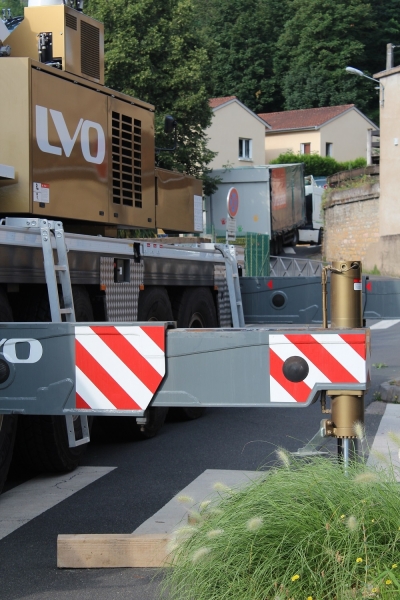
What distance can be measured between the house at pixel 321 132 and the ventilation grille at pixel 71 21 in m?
59.2

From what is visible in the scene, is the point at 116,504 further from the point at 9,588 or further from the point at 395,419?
the point at 395,419

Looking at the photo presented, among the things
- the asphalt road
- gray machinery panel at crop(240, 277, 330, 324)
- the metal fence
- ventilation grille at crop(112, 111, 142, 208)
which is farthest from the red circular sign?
the metal fence

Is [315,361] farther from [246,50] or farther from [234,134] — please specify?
[246,50]

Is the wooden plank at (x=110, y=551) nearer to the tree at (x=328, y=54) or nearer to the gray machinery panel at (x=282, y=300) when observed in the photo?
the gray machinery panel at (x=282, y=300)

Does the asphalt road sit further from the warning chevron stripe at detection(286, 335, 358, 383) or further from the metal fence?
the metal fence

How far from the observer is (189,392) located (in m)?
4.68

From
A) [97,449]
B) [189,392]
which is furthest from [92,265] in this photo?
[189,392]

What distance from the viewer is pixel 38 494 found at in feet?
20.8

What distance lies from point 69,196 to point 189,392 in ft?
10.2

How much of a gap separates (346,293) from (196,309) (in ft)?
17.0

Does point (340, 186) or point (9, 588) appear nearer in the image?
point (9, 588)

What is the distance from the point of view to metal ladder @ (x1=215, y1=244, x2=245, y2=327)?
10.3 m

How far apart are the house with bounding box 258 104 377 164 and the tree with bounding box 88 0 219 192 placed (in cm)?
2992

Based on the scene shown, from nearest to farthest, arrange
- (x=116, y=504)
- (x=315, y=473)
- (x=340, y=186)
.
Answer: (x=315, y=473) → (x=116, y=504) → (x=340, y=186)
